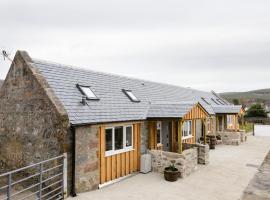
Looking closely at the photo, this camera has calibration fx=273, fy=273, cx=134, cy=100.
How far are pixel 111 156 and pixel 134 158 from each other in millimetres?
1864

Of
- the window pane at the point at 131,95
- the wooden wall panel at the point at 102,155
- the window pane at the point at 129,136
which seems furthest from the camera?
the window pane at the point at 131,95

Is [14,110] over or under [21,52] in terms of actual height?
under

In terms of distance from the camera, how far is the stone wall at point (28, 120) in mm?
10539

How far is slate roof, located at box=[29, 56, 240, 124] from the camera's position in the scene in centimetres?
1140

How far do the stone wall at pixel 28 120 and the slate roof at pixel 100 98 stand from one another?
0.52 meters

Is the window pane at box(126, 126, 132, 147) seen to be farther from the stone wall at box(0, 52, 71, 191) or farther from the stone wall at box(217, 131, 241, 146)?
the stone wall at box(217, 131, 241, 146)

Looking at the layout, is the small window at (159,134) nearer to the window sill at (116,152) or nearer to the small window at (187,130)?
the small window at (187,130)

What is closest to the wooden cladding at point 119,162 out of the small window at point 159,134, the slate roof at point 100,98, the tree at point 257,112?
the slate roof at point 100,98

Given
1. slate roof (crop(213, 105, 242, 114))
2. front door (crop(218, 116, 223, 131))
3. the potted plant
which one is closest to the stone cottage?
the potted plant

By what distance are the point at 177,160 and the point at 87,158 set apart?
4.59 m

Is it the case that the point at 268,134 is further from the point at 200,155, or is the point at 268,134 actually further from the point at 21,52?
the point at 21,52

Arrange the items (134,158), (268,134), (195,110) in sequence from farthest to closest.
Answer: (268,134) < (195,110) < (134,158)

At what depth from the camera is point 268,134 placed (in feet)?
106

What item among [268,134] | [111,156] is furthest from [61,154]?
[268,134]
